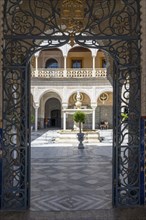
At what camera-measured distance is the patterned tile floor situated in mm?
5016

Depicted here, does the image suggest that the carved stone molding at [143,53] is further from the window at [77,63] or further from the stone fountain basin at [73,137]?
the window at [77,63]

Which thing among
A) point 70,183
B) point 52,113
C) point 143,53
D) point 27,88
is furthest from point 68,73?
point 143,53

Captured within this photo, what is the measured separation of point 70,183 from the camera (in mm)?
6652

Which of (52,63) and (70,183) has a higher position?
(52,63)

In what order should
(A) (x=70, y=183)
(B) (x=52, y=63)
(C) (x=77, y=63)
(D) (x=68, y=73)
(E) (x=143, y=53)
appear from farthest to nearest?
(C) (x=77, y=63) → (B) (x=52, y=63) → (D) (x=68, y=73) → (A) (x=70, y=183) → (E) (x=143, y=53)

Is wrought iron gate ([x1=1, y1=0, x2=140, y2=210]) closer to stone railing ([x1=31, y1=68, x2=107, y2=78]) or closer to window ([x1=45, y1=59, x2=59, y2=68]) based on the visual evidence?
stone railing ([x1=31, y1=68, x2=107, y2=78])

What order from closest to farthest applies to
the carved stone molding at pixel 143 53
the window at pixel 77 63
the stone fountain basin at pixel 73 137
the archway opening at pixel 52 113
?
the carved stone molding at pixel 143 53
the stone fountain basin at pixel 73 137
the window at pixel 77 63
the archway opening at pixel 52 113

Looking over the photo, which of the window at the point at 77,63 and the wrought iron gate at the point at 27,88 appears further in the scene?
the window at the point at 77,63

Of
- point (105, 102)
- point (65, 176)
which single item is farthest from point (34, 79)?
point (65, 176)

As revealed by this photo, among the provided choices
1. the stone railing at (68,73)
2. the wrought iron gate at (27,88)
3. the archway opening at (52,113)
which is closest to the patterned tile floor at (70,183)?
the wrought iron gate at (27,88)

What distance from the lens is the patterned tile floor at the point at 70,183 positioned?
16.5 ft

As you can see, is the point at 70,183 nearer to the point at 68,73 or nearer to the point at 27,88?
the point at 27,88

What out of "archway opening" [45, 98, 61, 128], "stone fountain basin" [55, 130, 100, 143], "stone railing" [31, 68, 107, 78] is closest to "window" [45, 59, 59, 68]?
"stone railing" [31, 68, 107, 78]

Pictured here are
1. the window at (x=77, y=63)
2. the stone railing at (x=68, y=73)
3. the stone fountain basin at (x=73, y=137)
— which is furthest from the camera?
the window at (x=77, y=63)
